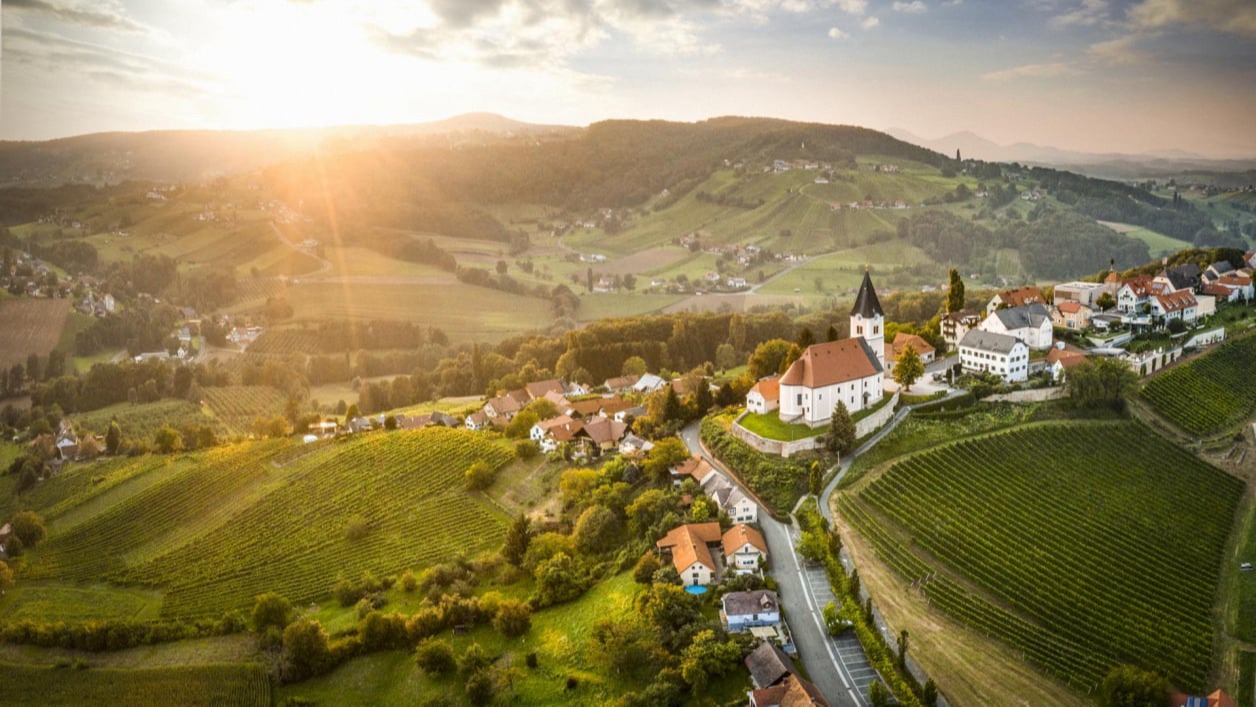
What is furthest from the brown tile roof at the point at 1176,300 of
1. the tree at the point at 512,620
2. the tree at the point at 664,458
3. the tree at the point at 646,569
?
the tree at the point at 512,620

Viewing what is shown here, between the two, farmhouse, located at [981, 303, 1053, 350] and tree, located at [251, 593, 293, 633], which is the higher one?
farmhouse, located at [981, 303, 1053, 350]

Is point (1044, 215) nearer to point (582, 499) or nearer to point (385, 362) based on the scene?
point (385, 362)

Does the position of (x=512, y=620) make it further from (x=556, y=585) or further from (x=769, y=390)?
(x=769, y=390)

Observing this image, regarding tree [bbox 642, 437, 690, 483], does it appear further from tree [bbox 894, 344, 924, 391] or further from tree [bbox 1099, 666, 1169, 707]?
tree [bbox 1099, 666, 1169, 707]

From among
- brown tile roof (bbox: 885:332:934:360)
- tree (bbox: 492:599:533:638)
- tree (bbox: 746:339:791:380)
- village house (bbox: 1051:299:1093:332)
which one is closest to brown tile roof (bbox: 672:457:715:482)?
tree (bbox: 492:599:533:638)

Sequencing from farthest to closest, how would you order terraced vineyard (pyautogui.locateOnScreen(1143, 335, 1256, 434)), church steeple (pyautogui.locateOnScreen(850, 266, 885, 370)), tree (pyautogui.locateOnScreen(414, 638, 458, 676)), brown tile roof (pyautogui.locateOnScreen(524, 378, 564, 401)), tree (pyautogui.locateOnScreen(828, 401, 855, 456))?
1. brown tile roof (pyautogui.locateOnScreen(524, 378, 564, 401))
2. church steeple (pyautogui.locateOnScreen(850, 266, 885, 370))
3. terraced vineyard (pyautogui.locateOnScreen(1143, 335, 1256, 434))
4. tree (pyautogui.locateOnScreen(828, 401, 855, 456))
5. tree (pyautogui.locateOnScreen(414, 638, 458, 676))

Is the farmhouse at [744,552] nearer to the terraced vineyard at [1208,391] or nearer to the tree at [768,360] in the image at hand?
the tree at [768,360]
